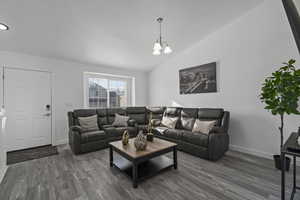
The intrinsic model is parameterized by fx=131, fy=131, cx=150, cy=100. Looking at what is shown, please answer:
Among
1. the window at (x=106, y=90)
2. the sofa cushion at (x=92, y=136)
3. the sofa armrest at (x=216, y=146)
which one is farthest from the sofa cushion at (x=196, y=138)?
the window at (x=106, y=90)

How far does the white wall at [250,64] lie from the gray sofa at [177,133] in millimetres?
417

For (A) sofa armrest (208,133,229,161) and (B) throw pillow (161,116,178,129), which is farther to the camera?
(B) throw pillow (161,116,178,129)

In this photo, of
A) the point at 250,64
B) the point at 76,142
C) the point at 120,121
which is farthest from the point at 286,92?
the point at 76,142

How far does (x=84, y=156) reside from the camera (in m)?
2.90

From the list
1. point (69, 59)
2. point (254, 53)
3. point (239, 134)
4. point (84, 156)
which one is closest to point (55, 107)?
point (69, 59)

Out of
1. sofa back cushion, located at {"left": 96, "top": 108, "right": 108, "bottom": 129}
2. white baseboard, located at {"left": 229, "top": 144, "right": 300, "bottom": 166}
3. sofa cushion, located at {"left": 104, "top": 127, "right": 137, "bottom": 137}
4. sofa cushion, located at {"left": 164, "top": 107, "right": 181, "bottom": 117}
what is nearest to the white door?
sofa back cushion, located at {"left": 96, "top": 108, "right": 108, "bottom": 129}

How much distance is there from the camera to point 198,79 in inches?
149

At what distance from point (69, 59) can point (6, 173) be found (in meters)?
2.87

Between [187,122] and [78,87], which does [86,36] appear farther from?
[187,122]

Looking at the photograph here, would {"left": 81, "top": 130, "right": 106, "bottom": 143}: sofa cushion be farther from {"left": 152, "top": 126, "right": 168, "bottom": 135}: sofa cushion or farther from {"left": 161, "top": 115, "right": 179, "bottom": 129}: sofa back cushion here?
{"left": 161, "top": 115, "right": 179, "bottom": 129}: sofa back cushion

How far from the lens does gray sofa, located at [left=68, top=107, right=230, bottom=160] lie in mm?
2637

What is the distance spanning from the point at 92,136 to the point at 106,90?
2099 mm

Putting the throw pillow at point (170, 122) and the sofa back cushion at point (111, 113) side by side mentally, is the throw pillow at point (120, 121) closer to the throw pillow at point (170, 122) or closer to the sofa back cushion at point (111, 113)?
the sofa back cushion at point (111, 113)

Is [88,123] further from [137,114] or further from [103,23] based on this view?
[103,23]
